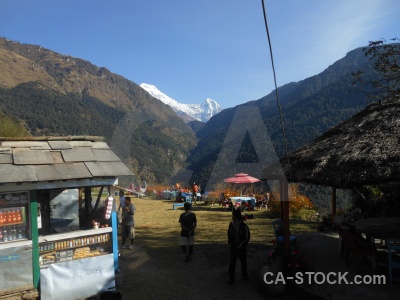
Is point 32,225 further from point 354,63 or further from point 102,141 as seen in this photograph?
point 354,63

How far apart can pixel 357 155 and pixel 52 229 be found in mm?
6179

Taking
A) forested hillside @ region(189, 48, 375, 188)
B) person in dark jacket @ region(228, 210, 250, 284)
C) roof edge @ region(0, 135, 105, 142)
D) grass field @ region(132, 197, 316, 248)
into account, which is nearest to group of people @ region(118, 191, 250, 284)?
person in dark jacket @ region(228, 210, 250, 284)

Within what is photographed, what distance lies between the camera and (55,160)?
5.84m

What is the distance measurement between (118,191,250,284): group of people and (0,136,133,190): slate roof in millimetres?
2362

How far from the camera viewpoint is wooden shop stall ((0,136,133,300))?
5369 mm

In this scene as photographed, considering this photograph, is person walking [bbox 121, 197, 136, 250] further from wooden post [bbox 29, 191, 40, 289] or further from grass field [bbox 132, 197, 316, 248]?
wooden post [bbox 29, 191, 40, 289]

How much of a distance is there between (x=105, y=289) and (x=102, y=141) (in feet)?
9.58

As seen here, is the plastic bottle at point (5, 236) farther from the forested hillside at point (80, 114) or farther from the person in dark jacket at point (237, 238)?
the forested hillside at point (80, 114)

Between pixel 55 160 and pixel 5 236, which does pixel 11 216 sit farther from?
pixel 55 160

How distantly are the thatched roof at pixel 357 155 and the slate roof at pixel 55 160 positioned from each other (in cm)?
368

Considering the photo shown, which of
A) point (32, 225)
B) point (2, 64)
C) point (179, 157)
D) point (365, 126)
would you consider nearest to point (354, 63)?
point (179, 157)

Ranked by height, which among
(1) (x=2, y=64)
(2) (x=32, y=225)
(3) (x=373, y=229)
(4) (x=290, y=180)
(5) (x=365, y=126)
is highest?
(1) (x=2, y=64)

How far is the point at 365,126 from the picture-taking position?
7070 mm

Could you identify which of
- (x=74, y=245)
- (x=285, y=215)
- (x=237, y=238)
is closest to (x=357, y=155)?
(x=285, y=215)
